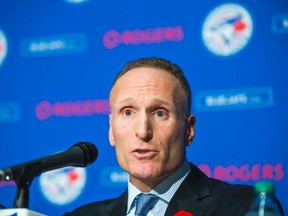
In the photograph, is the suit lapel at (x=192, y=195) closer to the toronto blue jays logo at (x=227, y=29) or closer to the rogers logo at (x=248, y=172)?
the rogers logo at (x=248, y=172)

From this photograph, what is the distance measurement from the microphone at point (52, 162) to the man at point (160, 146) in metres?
0.43

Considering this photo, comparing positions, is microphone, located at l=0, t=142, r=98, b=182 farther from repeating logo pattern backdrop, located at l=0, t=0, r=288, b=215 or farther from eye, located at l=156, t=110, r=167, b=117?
repeating logo pattern backdrop, located at l=0, t=0, r=288, b=215

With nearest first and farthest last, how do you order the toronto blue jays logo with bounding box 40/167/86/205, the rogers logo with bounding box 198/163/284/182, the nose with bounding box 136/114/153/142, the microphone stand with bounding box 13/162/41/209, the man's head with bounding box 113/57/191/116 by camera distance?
the microphone stand with bounding box 13/162/41/209, the nose with bounding box 136/114/153/142, the man's head with bounding box 113/57/191/116, the rogers logo with bounding box 198/163/284/182, the toronto blue jays logo with bounding box 40/167/86/205

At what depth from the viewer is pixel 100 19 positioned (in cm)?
398

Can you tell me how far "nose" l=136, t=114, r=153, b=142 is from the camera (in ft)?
7.95

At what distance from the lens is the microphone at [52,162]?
1.81m

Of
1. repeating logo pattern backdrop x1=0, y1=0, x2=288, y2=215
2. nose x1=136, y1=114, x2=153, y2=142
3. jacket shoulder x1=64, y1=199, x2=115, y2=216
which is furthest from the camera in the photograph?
repeating logo pattern backdrop x1=0, y1=0, x2=288, y2=215

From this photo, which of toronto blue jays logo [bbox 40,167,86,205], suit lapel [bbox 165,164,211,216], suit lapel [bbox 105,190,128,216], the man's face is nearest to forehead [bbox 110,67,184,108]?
the man's face

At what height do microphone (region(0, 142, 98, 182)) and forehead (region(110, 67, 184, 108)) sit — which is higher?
forehead (region(110, 67, 184, 108))

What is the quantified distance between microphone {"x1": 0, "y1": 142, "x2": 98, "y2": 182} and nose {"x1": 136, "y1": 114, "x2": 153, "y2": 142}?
396mm

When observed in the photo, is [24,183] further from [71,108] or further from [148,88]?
[71,108]

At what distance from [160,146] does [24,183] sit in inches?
30.6

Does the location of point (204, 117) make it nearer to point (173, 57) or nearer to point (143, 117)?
point (173, 57)

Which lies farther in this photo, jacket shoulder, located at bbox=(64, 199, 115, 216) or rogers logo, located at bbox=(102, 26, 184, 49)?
rogers logo, located at bbox=(102, 26, 184, 49)
